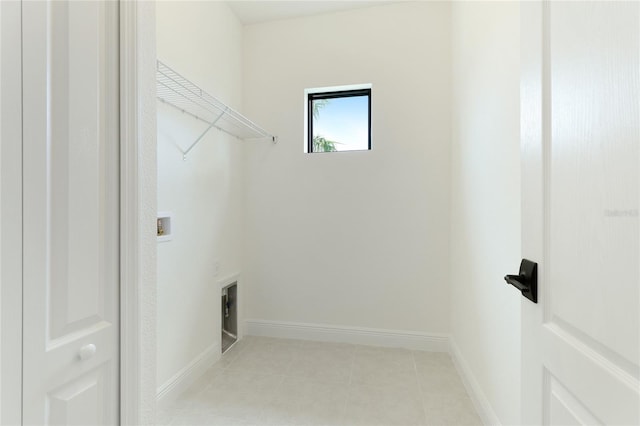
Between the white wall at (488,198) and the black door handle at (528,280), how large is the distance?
0.55m

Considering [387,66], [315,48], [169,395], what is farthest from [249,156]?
[169,395]

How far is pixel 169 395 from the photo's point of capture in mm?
1648

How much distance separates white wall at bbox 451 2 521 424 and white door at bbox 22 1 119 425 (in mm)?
1464

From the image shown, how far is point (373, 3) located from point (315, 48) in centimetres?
60

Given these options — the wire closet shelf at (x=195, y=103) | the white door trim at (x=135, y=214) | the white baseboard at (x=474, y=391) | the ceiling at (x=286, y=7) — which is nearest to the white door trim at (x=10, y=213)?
the white door trim at (x=135, y=214)

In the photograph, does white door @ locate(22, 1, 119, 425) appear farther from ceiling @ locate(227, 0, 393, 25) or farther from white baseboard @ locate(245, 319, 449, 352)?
ceiling @ locate(227, 0, 393, 25)

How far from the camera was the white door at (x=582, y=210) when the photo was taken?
427 mm

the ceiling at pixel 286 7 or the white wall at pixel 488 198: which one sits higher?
the ceiling at pixel 286 7

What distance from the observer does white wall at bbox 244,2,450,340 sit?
234cm

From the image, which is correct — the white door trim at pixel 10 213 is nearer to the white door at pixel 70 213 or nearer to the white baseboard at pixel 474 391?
the white door at pixel 70 213

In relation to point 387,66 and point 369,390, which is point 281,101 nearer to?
point 387,66

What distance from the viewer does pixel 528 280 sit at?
0.70 m

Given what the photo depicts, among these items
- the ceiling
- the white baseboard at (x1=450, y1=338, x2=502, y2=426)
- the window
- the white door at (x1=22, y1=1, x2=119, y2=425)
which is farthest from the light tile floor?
the ceiling

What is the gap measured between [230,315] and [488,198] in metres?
2.23
